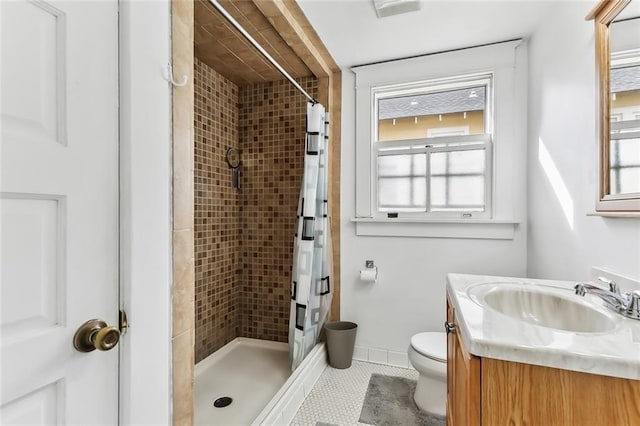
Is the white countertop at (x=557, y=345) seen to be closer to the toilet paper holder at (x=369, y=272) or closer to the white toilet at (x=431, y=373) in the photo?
the white toilet at (x=431, y=373)

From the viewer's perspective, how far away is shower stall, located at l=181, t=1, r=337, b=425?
225 centimetres

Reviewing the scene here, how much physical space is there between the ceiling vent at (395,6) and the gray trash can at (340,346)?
81.4 inches

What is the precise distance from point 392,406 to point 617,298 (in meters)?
1.35

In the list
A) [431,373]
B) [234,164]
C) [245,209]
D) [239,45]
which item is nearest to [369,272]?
[431,373]

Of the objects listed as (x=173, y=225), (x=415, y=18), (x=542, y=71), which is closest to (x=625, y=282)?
(x=542, y=71)

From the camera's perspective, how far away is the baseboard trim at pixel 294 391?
1.56 m

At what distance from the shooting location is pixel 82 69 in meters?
0.72

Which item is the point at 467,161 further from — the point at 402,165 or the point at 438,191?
the point at 402,165

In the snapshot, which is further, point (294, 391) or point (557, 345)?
point (294, 391)

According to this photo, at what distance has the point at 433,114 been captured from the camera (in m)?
2.35

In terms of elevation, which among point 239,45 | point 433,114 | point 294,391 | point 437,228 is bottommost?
point 294,391

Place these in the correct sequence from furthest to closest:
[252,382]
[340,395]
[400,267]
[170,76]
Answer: [400,267] < [252,382] < [340,395] < [170,76]

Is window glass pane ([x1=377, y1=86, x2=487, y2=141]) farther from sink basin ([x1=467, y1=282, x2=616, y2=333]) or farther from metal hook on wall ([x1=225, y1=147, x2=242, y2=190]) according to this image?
sink basin ([x1=467, y1=282, x2=616, y2=333])

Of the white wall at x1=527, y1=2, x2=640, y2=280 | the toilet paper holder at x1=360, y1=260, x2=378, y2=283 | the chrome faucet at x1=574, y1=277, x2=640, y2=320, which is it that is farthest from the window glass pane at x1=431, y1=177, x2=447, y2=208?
the chrome faucet at x1=574, y1=277, x2=640, y2=320
